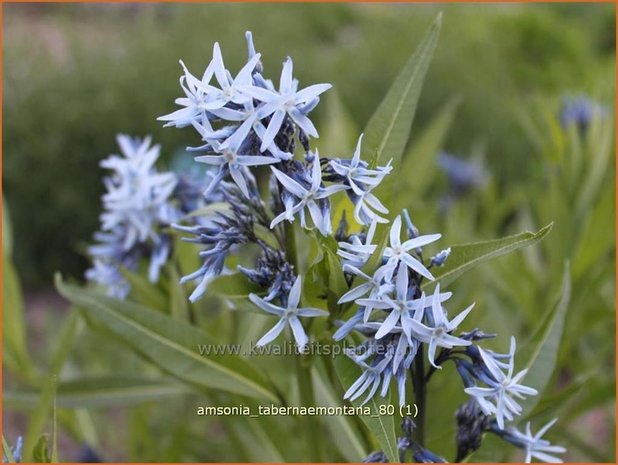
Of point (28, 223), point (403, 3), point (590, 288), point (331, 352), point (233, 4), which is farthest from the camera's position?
point (403, 3)

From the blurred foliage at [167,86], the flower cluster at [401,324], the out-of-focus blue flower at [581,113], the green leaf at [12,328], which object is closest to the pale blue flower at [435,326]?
the flower cluster at [401,324]

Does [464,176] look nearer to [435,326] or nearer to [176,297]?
[176,297]

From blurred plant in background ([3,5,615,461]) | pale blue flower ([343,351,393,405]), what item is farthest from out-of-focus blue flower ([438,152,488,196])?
pale blue flower ([343,351,393,405])

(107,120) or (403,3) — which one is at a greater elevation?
(403,3)

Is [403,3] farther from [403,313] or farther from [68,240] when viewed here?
[403,313]

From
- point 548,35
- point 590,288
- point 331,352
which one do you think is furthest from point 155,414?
point 548,35

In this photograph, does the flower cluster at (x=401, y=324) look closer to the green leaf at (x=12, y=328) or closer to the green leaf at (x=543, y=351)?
the green leaf at (x=543, y=351)

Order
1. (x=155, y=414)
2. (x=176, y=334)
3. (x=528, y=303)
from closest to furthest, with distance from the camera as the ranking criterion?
(x=176, y=334) → (x=528, y=303) → (x=155, y=414)
